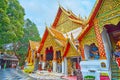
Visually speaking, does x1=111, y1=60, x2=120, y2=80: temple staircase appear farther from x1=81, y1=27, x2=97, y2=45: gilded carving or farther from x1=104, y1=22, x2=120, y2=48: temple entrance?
x1=81, y1=27, x2=97, y2=45: gilded carving

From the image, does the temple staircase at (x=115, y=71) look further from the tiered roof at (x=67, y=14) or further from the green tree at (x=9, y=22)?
the green tree at (x=9, y=22)

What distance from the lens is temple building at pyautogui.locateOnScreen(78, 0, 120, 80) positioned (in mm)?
7914

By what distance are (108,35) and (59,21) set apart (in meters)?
10.5

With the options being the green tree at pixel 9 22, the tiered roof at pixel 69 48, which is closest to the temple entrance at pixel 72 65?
the tiered roof at pixel 69 48

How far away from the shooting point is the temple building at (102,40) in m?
7.91

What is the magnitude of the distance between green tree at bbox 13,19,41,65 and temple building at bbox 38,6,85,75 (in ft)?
42.4

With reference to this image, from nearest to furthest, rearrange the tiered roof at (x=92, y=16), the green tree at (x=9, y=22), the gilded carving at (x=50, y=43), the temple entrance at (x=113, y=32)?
the tiered roof at (x=92, y=16) → the temple entrance at (x=113, y=32) → the gilded carving at (x=50, y=43) → the green tree at (x=9, y=22)

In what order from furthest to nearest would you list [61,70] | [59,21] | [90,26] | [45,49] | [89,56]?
[59,21] → [45,49] → [61,70] → [89,56] → [90,26]

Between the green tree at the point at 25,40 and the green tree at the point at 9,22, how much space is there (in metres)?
11.5

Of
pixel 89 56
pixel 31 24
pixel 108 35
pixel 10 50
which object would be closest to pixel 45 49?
pixel 89 56

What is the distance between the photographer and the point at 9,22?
15.8 metres

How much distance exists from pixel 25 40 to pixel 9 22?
16136 mm

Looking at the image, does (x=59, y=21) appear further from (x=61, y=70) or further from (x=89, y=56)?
(x=89, y=56)

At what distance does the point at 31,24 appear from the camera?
35.9 meters
